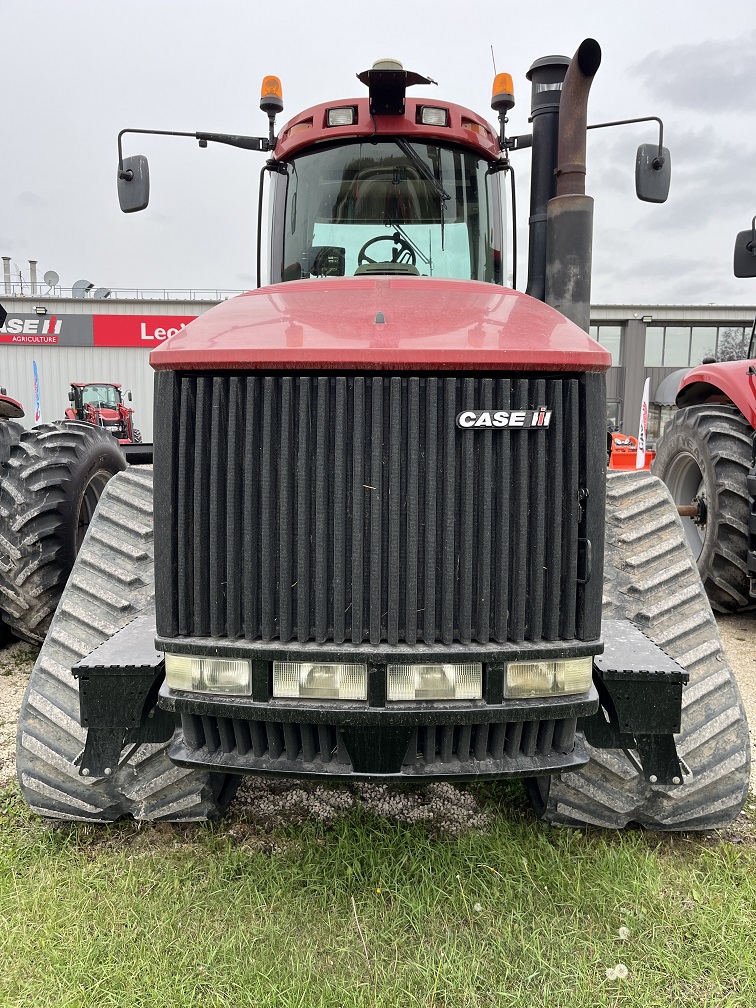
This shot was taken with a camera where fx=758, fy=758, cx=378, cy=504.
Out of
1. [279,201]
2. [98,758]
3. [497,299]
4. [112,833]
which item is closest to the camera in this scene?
[98,758]

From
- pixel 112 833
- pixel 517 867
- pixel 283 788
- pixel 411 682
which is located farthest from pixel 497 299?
pixel 112 833

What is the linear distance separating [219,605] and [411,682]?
0.56 meters

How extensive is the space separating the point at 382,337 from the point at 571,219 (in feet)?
5.40

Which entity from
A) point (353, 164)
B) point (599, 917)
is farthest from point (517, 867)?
point (353, 164)

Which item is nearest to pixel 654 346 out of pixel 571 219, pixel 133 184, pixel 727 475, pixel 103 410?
pixel 103 410

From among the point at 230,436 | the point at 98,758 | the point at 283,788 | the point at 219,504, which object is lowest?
the point at 283,788

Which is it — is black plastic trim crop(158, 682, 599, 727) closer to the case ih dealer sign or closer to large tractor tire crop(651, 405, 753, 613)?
large tractor tire crop(651, 405, 753, 613)

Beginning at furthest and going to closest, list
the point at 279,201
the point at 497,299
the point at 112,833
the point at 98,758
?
1. the point at 279,201
2. the point at 112,833
3. the point at 497,299
4. the point at 98,758

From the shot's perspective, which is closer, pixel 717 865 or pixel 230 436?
pixel 230 436

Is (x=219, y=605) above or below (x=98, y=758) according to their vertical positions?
above

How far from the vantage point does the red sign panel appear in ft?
95.1

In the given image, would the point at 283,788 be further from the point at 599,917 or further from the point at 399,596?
the point at 399,596

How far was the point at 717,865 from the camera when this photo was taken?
8.48 ft

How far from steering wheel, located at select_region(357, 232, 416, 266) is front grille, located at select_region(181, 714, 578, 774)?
77.0 inches
